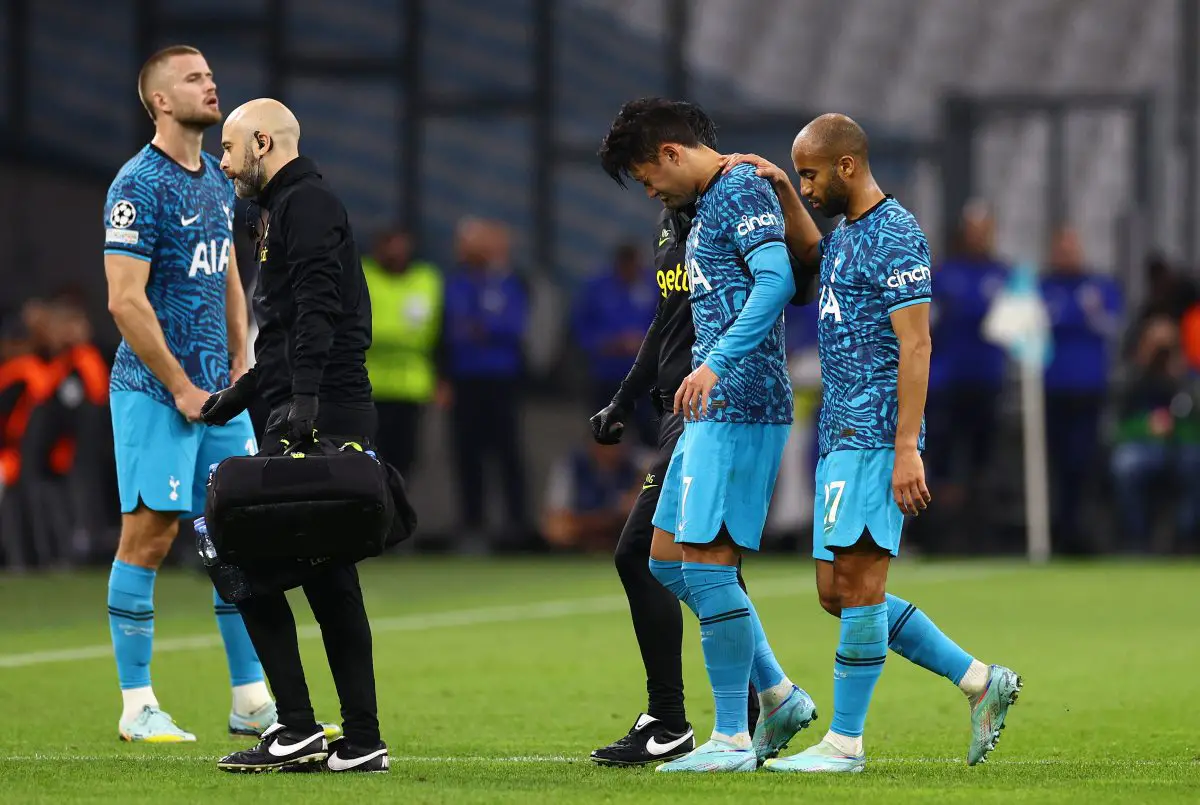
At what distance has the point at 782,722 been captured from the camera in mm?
6398

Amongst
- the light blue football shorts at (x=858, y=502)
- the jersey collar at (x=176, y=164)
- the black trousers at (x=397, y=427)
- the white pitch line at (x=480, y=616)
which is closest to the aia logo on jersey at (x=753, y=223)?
the light blue football shorts at (x=858, y=502)

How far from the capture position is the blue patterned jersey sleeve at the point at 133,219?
23.7ft

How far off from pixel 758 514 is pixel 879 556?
38cm

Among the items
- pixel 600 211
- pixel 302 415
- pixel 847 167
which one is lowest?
pixel 302 415

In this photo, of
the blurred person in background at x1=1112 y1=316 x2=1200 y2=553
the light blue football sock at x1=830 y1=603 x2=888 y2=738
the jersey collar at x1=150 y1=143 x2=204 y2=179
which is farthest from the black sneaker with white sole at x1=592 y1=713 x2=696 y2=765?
the blurred person in background at x1=1112 y1=316 x2=1200 y2=553

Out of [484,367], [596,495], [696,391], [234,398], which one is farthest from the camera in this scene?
[596,495]

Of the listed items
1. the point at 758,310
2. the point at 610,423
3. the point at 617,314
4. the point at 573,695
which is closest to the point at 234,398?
the point at 610,423

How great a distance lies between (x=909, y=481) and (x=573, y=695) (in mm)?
2680

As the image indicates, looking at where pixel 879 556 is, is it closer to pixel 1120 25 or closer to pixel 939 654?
pixel 939 654

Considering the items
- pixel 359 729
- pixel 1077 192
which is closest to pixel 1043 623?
pixel 359 729

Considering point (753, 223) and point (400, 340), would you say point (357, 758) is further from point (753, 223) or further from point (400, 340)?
point (400, 340)

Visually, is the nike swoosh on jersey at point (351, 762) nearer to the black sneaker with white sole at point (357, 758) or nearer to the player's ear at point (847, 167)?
the black sneaker with white sole at point (357, 758)

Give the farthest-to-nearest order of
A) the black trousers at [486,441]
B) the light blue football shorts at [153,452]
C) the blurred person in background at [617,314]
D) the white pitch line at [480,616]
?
1. the black trousers at [486,441]
2. the blurred person in background at [617,314]
3. the white pitch line at [480,616]
4. the light blue football shorts at [153,452]

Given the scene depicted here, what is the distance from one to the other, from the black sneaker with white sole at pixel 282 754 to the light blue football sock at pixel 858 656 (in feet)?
4.76
